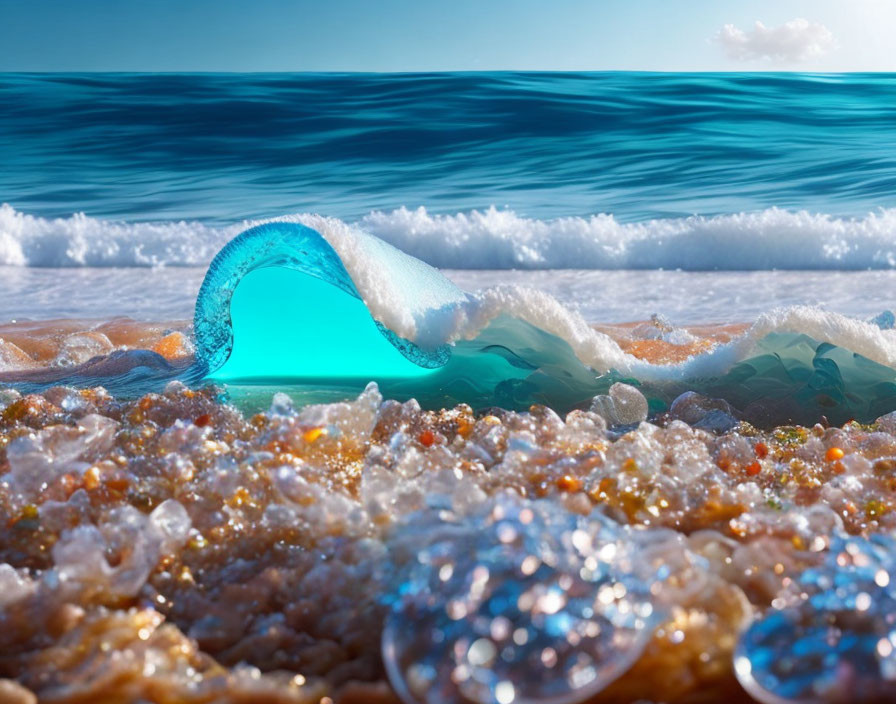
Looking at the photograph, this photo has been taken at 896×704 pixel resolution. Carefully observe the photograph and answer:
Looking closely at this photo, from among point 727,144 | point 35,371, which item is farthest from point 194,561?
point 727,144

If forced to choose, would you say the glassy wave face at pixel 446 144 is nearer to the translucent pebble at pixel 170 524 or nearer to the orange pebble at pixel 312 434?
the orange pebble at pixel 312 434

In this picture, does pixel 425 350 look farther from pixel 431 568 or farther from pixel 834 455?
pixel 431 568

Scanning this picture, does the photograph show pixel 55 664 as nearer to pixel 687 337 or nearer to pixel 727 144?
pixel 687 337

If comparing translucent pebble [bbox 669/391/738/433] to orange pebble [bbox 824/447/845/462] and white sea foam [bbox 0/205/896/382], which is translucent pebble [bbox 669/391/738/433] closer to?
orange pebble [bbox 824/447/845/462]

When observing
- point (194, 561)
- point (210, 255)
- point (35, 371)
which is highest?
point (194, 561)

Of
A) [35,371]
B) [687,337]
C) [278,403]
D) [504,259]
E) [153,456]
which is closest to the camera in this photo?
[153,456]

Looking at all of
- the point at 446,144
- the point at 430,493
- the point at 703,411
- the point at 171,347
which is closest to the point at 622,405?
the point at 703,411

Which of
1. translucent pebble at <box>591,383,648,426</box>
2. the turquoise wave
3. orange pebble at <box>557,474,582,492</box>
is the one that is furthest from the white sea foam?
orange pebble at <box>557,474,582,492</box>
